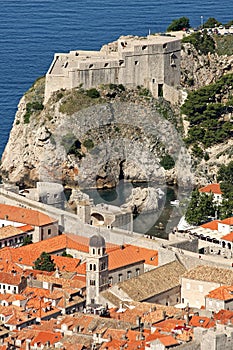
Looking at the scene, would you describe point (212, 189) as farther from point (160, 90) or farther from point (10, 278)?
point (10, 278)

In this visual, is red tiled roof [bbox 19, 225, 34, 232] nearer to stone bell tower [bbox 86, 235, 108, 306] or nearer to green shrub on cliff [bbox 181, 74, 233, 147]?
stone bell tower [bbox 86, 235, 108, 306]

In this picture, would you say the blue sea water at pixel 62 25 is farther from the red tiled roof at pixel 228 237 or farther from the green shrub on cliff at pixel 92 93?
the red tiled roof at pixel 228 237

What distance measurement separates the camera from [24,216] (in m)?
79.5

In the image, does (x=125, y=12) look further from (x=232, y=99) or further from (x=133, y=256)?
(x=133, y=256)

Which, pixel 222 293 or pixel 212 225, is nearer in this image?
pixel 222 293

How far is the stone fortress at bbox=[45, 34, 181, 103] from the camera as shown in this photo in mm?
96375

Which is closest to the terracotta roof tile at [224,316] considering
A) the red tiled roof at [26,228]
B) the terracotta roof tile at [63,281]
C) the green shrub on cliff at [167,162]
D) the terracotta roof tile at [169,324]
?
the terracotta roof tile at [169,324]

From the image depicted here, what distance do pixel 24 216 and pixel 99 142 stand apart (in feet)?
58.0

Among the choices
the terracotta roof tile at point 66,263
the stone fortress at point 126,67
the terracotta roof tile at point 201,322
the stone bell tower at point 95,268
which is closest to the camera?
the terracotta roof tile at point 201,322

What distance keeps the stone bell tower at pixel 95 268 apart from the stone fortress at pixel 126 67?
28.9 metres

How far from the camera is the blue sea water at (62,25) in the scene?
121m

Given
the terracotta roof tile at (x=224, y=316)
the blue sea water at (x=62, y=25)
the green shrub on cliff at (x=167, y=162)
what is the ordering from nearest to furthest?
the terracotta roof tile at (x=224, y=316)
the green shrub on cliff at (x=167, y=162)
the blue sea water at (x=62, y=25)

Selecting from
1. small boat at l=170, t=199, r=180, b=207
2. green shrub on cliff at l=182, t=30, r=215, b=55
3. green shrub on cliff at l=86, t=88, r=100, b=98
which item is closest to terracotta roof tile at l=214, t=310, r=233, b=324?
small boat at l=170, t=199, r=180, b=207

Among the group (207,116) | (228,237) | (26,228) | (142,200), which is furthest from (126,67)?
(228,237)
